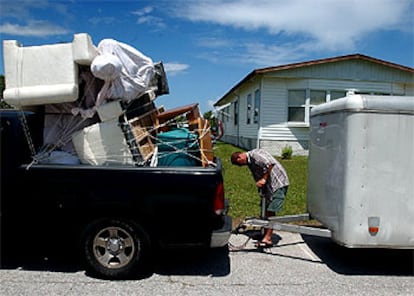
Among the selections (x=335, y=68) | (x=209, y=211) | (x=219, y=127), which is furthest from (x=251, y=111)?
(x=209, y=211)

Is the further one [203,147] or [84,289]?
[203,147]

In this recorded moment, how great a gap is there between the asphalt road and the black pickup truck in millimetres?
297

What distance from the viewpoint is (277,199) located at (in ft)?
17.6

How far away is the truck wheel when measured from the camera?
13.8 ft

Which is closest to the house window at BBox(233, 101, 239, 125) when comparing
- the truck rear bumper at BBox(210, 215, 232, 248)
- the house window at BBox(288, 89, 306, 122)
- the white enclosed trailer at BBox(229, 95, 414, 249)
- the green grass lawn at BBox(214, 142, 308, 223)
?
the house window at BBox(288, 89, 306, 122)

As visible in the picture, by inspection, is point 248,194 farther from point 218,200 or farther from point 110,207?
point 110,207

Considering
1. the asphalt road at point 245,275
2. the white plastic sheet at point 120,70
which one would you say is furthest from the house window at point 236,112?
the white plastic sheet at point 120,70

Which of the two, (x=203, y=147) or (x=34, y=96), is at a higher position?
(x=34, y=96)

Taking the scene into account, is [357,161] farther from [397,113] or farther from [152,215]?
[152,215]

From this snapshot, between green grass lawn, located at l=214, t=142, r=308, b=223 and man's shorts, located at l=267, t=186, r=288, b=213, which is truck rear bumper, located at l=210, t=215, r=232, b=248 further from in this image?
green grass lawn, located at l=214, t=142, r=308, b=223

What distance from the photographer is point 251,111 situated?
2017cm

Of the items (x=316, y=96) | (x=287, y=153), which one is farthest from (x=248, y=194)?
(x=316, y=96)

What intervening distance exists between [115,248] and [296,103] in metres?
14.1

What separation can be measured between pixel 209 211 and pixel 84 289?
1502 mm
